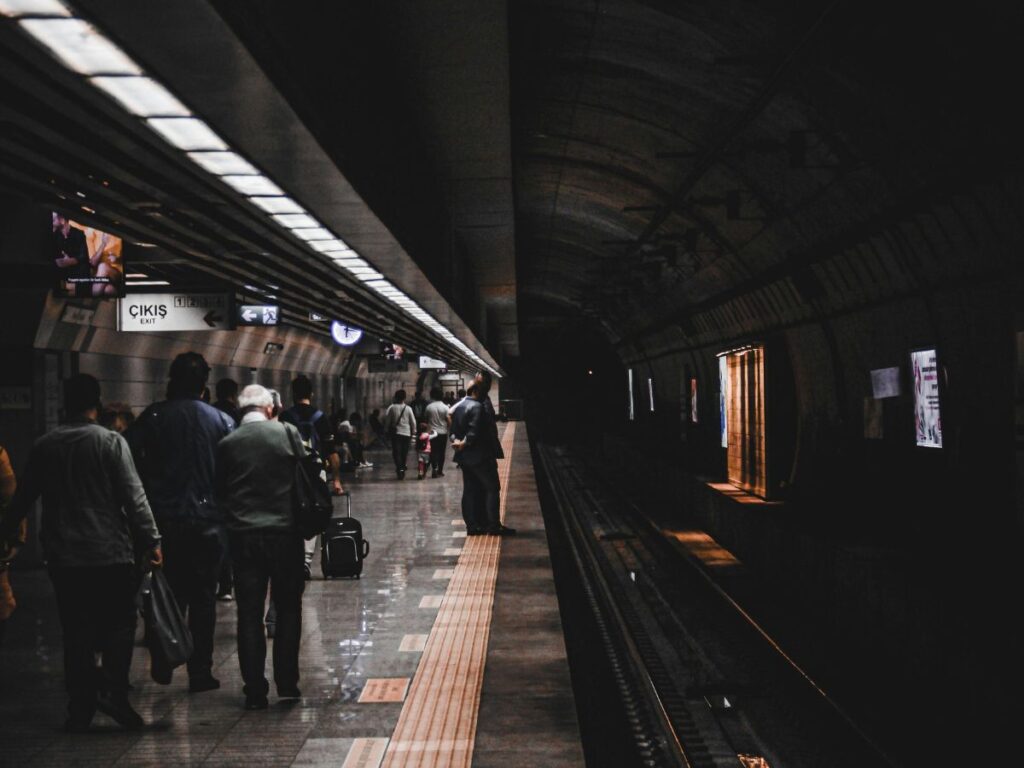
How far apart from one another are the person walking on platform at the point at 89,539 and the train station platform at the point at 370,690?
28 centimetres

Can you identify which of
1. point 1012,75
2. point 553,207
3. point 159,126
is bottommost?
point 159,126

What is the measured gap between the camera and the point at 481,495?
13.3 meters

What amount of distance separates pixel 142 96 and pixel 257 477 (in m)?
2.07

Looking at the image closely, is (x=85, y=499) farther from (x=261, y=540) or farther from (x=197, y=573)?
(x=197, y=573)

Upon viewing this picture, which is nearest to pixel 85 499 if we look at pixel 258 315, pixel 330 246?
pixel 330 246

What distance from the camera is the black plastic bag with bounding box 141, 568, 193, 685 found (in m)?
5.64

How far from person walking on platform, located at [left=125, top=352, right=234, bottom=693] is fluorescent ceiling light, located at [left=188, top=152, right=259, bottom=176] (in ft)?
3.14

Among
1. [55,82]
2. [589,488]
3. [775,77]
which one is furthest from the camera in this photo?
[589,488]

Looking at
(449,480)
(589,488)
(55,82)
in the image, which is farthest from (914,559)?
(589,488)

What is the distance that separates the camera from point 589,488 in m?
32.0

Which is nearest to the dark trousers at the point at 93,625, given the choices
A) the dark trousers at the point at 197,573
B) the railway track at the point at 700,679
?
the dark trousers at the point at 197,573

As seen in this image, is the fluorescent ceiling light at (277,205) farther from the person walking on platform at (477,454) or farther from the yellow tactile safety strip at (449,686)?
the person walking on platform at (477,454)

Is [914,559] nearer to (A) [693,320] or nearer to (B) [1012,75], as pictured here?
(B) [1012,75]

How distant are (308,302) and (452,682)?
10.9 m
